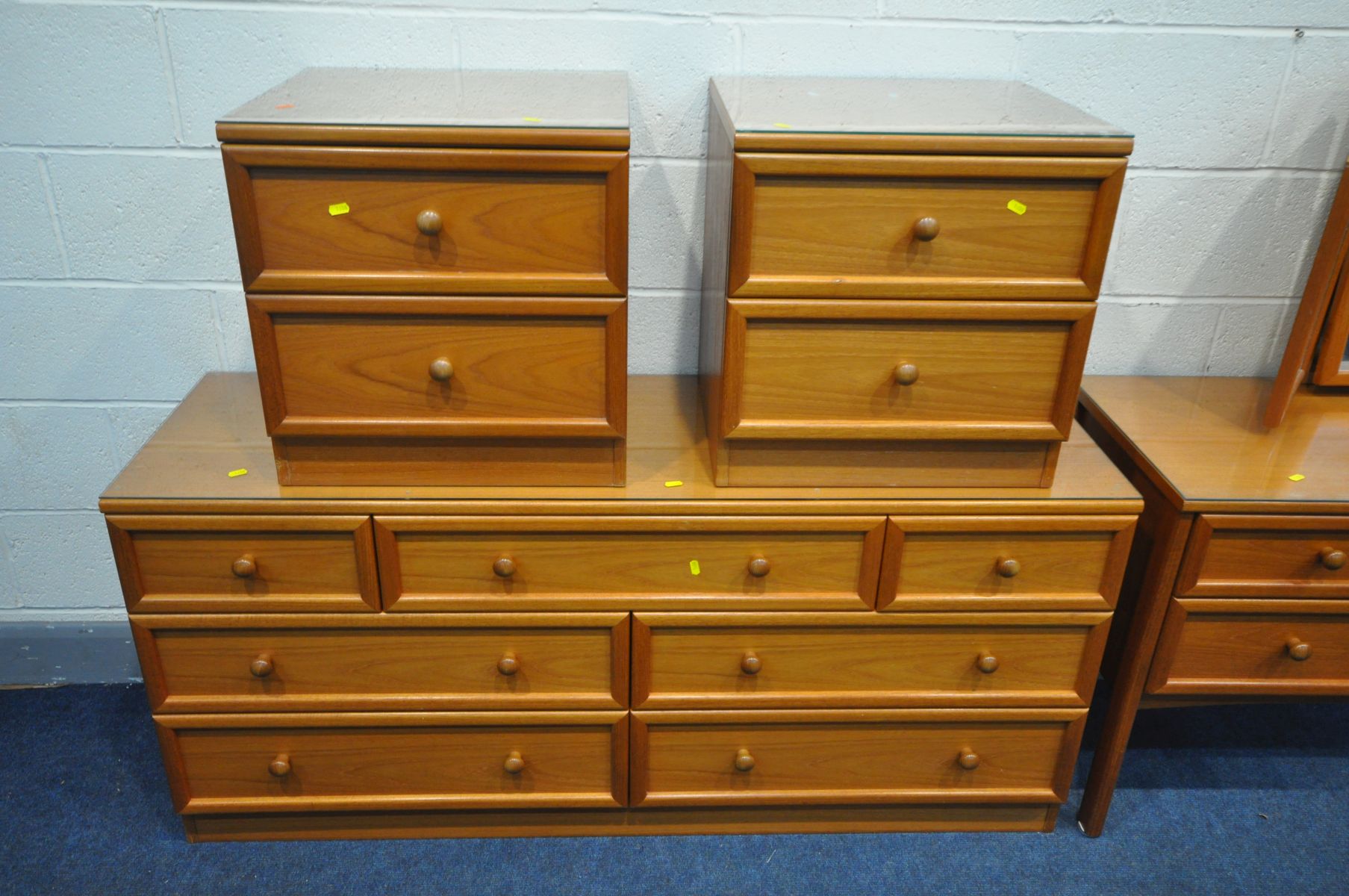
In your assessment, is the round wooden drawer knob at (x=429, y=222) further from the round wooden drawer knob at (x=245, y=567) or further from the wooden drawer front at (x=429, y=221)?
the round wooden drawer knob at (x=245, y=567)

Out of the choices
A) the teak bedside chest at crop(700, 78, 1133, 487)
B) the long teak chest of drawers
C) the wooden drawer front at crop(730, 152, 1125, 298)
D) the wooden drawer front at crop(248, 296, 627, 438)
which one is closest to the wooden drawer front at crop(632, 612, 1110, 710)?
the long teak chest of drawers

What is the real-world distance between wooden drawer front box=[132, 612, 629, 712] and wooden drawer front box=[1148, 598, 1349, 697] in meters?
0.86

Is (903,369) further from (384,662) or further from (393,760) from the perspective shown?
(393,760)

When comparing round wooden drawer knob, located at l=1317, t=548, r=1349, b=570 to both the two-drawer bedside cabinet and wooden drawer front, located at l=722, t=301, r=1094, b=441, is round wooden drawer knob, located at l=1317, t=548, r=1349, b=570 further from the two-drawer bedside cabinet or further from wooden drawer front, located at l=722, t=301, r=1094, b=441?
wooden drawer front, located at l=722, t=301, r=1094, b=441

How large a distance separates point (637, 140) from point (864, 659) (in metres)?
0.90

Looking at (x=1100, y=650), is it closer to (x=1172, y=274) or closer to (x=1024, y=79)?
(x=1172, y=274)

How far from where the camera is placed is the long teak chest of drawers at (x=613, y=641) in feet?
4.63

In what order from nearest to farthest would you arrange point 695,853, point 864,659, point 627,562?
point 627,562
point 864,659
point 695,853

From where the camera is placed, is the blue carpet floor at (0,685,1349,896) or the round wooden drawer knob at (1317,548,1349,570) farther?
the blue carpet floor at (0,685,1349,896)

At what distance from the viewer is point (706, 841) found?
5.58 ft

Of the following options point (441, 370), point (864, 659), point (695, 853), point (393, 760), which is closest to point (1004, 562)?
point (864, 659)

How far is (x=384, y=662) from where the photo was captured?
1.51 m

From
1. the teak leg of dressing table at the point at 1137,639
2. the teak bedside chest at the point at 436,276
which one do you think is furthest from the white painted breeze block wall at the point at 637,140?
the teak leg of dressing table at the point at 1137,639

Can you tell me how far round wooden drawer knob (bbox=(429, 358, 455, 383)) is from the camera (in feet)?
4.25
